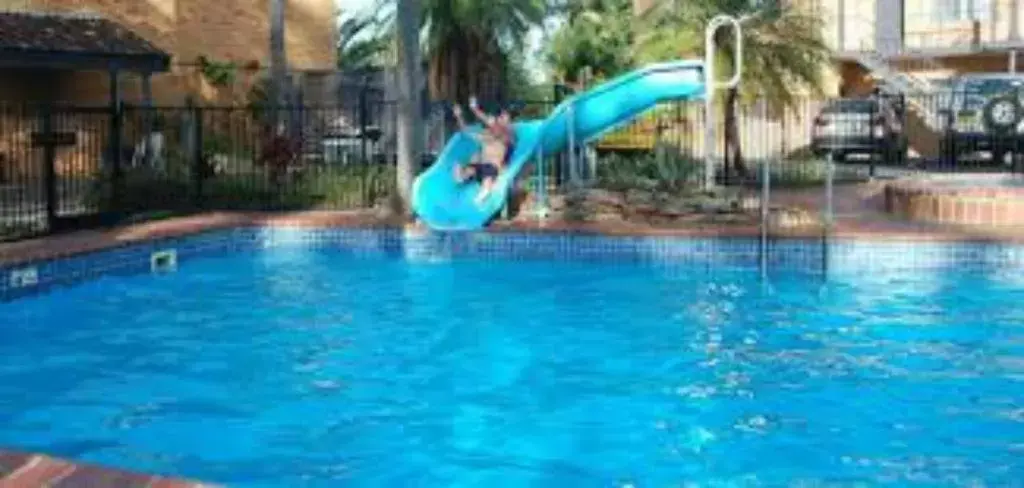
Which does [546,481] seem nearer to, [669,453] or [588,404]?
[669,453]

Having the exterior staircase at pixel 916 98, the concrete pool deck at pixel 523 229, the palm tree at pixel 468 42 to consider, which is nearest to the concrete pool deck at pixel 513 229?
the concrete pool deck at pixel 523 229

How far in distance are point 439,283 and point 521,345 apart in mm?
2925

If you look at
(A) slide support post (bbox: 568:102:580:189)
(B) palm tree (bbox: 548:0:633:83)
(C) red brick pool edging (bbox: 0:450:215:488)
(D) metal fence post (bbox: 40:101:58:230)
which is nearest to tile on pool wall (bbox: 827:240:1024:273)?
(A) slide support post (bbox: 568:102:580:189)

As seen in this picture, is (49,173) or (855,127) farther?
(855,127)

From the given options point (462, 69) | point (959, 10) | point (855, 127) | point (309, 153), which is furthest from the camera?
point (959, 10)

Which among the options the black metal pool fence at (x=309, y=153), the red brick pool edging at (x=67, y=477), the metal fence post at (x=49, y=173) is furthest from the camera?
the black metal pool fence at (x=309, y=153)

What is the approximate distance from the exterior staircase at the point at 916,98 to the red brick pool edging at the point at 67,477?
848 inches

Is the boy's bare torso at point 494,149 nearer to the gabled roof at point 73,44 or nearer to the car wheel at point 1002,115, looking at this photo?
the gabled roof at point 73,44

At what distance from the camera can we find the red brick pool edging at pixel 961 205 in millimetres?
12688

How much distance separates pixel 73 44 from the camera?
66.1 ft

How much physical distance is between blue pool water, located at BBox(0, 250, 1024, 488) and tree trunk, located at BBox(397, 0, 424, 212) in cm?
325

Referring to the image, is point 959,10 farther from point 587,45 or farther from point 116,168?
point 116,168

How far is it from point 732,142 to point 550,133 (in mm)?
6187

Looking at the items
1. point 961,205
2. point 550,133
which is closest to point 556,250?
point 550,133
